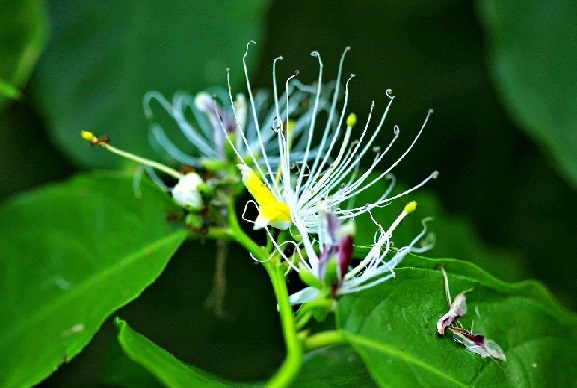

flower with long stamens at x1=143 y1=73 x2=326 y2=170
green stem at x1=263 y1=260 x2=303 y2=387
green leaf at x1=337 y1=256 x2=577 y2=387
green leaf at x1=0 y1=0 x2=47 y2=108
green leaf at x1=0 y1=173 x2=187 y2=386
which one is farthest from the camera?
green leaf at x1=0 y1=0 x2=47 y2=108

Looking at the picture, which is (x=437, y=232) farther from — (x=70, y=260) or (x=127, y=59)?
(x=127, y=59)

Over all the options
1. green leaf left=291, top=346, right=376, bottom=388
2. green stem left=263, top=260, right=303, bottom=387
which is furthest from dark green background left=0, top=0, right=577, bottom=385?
green stem left=263, top=260, right=303, bottom=387

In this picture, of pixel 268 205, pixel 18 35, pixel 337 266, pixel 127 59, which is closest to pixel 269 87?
pixel 127 59

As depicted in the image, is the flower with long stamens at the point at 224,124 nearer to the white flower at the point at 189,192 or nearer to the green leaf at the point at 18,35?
the white flower at the point at 189,192

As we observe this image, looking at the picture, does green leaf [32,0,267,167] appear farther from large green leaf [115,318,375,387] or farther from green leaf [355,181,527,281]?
large green leaf [115,318,375,387]

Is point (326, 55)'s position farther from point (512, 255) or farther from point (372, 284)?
point (372, 284)

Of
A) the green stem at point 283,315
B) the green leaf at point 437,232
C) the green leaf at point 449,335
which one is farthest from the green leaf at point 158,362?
the green leaf at point 437,232

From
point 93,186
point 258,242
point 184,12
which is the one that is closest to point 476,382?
point 258,242
